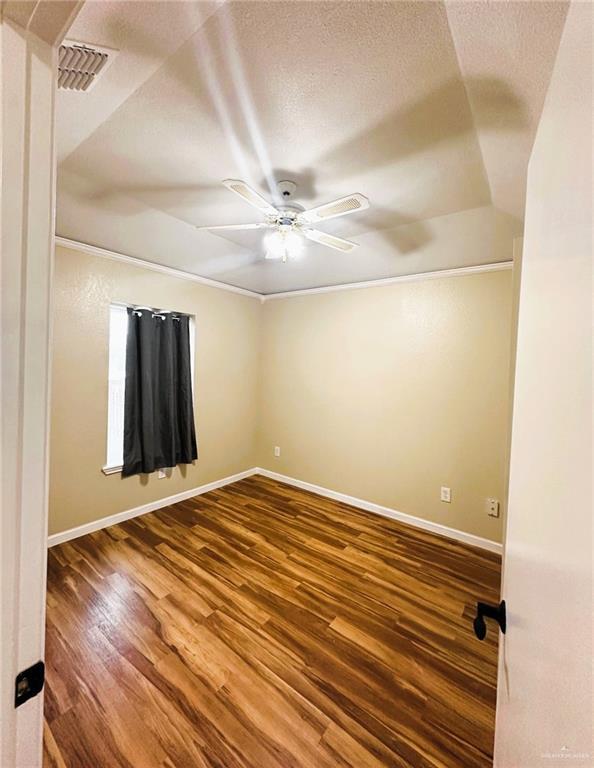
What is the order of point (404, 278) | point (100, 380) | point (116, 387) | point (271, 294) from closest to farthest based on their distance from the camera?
point (100, 380) < point (116, 387) < point (404, 278) < point (271, 294)

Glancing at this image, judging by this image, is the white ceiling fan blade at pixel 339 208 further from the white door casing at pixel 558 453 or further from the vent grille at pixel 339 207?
the white door casing at pixel 558 453

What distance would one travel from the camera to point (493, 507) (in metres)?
2.59

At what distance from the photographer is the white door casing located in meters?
0.35

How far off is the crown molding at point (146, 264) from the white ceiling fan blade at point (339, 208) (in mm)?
1851

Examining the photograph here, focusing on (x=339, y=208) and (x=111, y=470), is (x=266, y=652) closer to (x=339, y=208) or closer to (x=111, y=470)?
(x=111, y=470)

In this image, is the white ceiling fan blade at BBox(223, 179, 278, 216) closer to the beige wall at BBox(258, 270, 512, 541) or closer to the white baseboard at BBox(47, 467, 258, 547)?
the beige wall at BBox(258, 270, 512, 541)

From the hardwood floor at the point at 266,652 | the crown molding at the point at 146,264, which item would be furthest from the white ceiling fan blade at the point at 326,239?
the hardwood floor at the point at 266,652

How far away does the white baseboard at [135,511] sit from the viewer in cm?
254

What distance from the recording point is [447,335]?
2824 mm

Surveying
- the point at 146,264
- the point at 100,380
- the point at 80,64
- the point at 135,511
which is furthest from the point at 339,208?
the point at 135,511

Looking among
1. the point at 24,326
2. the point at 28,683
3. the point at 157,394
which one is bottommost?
the point at 28,683

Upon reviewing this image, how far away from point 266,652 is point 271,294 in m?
3.50

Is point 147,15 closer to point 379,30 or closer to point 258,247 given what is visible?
point 379,30

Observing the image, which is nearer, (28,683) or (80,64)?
(28,683)
